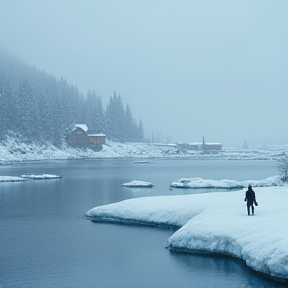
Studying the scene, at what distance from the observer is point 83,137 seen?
6614 inches

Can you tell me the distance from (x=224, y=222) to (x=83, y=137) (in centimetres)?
14387

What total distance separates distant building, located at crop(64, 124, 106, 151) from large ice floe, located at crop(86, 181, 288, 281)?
420ft

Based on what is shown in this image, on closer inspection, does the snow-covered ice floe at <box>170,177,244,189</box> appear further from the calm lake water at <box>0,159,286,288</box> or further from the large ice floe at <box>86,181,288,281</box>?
the calm lake water at <box>0,159,286,288</box>

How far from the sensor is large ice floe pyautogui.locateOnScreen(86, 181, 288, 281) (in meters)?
21.4

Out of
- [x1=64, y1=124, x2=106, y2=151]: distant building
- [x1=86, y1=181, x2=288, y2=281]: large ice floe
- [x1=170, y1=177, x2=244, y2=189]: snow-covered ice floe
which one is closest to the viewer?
[x1=86, y1=181, x2=288, y2=281]: large ice floe

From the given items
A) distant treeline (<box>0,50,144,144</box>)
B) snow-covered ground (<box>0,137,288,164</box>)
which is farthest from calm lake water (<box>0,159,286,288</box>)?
distant treeline (<box>0,50,144,144</box>)

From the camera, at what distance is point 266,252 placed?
21.1 m

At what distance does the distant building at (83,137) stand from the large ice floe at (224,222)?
127940 mm

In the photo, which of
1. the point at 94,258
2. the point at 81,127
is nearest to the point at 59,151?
the point at 81,127

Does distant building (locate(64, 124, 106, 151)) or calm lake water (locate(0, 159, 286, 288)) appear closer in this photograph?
calm lake water (locate(0, 159, 286, 288))

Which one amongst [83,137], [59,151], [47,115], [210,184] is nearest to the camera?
[210,184]

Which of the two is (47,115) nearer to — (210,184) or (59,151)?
(59,151)

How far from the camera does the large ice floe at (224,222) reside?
21438mm

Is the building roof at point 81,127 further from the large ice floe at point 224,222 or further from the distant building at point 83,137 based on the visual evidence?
the large ice floe at point 224,222
